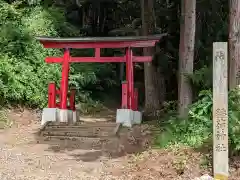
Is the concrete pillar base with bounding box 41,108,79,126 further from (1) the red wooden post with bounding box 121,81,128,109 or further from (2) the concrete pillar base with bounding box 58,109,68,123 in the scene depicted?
(1) the red wooden post with bounding box 121,81,128,109

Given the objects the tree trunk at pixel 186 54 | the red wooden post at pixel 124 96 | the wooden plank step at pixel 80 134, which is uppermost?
the tree trunk at pixel 186 54

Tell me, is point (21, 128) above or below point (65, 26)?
below

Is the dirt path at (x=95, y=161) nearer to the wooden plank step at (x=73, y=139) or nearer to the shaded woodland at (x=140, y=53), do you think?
the wooden plank step at (x=73, y=139)

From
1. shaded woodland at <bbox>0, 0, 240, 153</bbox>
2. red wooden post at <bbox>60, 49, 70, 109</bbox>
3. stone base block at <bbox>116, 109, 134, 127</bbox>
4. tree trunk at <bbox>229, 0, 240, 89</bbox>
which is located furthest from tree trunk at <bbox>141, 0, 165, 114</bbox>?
tree trunk at <bbox>229, 0, 240, 89</bbox>

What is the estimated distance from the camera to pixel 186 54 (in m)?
12.2

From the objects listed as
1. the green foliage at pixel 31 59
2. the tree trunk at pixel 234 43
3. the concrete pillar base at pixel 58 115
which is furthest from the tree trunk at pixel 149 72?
the tree trunk at pixel 234 43

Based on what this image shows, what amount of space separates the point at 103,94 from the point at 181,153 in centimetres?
1298

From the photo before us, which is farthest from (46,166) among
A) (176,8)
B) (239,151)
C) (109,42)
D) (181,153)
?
(176,8)

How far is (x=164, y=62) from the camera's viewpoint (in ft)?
59.7

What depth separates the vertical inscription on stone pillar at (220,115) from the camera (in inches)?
299

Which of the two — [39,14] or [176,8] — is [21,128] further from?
[176,8]

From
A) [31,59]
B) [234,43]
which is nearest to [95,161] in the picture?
[234,43]

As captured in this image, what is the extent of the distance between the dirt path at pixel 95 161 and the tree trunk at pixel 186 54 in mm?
1429

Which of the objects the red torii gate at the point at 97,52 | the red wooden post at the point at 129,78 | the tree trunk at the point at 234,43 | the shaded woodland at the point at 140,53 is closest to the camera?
the tree trunk at the point at 234,43
